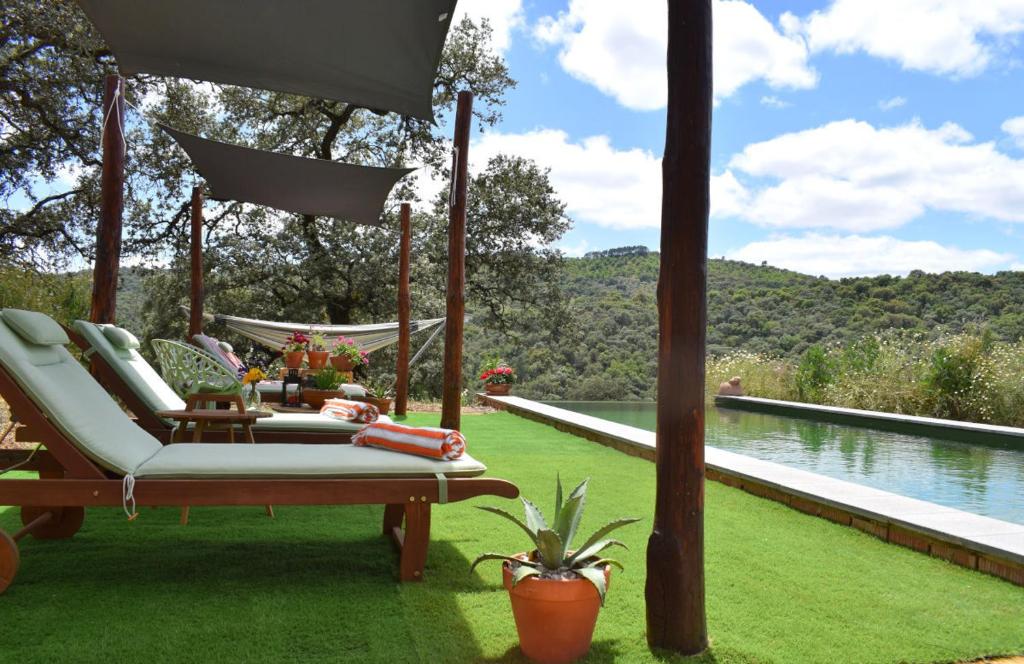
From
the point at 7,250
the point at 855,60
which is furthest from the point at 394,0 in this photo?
the point at 7,250

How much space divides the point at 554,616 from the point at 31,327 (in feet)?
6.15

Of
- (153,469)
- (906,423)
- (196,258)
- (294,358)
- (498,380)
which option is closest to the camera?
(153,469)

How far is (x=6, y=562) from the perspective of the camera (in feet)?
7.19

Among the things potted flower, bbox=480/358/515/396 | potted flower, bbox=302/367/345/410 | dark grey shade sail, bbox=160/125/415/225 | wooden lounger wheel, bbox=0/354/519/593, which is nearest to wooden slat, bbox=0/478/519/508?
wooden lounger wheel, bbox=0/354/519/593

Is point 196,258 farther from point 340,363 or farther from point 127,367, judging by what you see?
point 127,367

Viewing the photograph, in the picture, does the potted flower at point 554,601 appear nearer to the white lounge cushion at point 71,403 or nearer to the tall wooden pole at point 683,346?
the tall wooden pole at point 683,346

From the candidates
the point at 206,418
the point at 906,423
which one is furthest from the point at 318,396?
the point at 906,423

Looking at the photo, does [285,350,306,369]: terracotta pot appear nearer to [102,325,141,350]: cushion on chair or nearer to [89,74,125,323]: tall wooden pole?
[89,74,125,323]: tall wooden pole

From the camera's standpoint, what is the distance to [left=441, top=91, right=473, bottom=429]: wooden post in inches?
206

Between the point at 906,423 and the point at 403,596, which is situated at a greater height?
the point at 906,423

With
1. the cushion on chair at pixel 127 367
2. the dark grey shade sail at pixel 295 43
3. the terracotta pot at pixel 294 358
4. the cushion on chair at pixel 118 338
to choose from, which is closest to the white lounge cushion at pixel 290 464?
the cushion on chair at pixel 127 367

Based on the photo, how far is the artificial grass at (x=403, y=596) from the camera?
1.93 meters

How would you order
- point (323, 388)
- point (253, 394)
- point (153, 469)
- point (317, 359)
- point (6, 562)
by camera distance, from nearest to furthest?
1. point (6, 562)
2. point (153, 469)
3. point (253, 394)
4. point (323, 388)
5. point (317, 359)

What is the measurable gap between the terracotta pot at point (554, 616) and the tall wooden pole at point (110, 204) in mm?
3941
